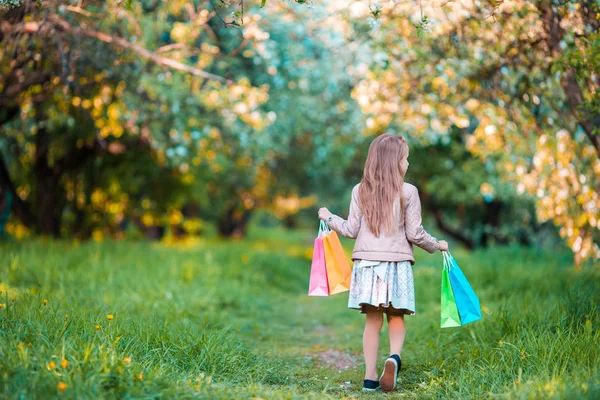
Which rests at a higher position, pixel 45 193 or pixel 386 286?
pixel 45 193

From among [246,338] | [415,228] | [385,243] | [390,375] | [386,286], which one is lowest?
[246,338]

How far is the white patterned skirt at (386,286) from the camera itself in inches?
185

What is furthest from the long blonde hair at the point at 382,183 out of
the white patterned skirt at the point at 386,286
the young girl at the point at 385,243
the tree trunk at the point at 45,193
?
the tree trunk at the point at 45,193

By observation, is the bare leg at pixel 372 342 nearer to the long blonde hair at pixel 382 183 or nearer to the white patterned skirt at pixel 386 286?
the white patterned skirt at pixel 386 286

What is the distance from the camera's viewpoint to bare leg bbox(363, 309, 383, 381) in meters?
4.75

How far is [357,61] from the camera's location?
32.1 feet

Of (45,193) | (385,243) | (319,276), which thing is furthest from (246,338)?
(45,193)

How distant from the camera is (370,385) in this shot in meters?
4.70

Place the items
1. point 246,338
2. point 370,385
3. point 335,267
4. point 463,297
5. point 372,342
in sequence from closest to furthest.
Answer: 1. point 370,385
2. point 372,342
3. point 463,297
4. point 335,267
5. point 246,338

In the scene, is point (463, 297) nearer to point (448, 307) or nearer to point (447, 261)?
point (448, 307)

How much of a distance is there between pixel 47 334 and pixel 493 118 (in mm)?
5996

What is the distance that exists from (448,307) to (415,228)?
70 centimetres

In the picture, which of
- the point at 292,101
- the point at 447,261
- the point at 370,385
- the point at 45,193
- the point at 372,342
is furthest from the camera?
the point at 45,193

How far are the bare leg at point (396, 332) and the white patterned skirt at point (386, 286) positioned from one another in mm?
120
